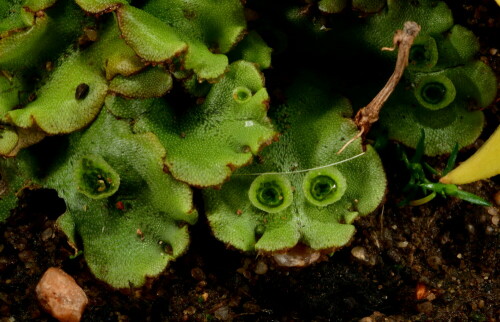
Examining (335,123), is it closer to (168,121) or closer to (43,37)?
(168,121)

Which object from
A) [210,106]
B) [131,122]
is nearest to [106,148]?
[131,122]

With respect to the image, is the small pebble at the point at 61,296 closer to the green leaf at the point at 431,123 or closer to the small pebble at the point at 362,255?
the small pebble at the point at 362,255

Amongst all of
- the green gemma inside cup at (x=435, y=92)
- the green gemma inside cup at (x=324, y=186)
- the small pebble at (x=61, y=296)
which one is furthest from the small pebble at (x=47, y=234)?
the green gemma inside cup at (x=435, y=92)

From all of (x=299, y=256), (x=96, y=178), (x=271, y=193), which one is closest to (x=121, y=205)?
(x=96, y=178)

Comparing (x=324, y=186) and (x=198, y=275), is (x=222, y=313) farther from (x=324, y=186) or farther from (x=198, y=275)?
(x=324, y=186)

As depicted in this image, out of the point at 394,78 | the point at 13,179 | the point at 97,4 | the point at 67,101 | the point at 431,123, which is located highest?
the point at 97,4
